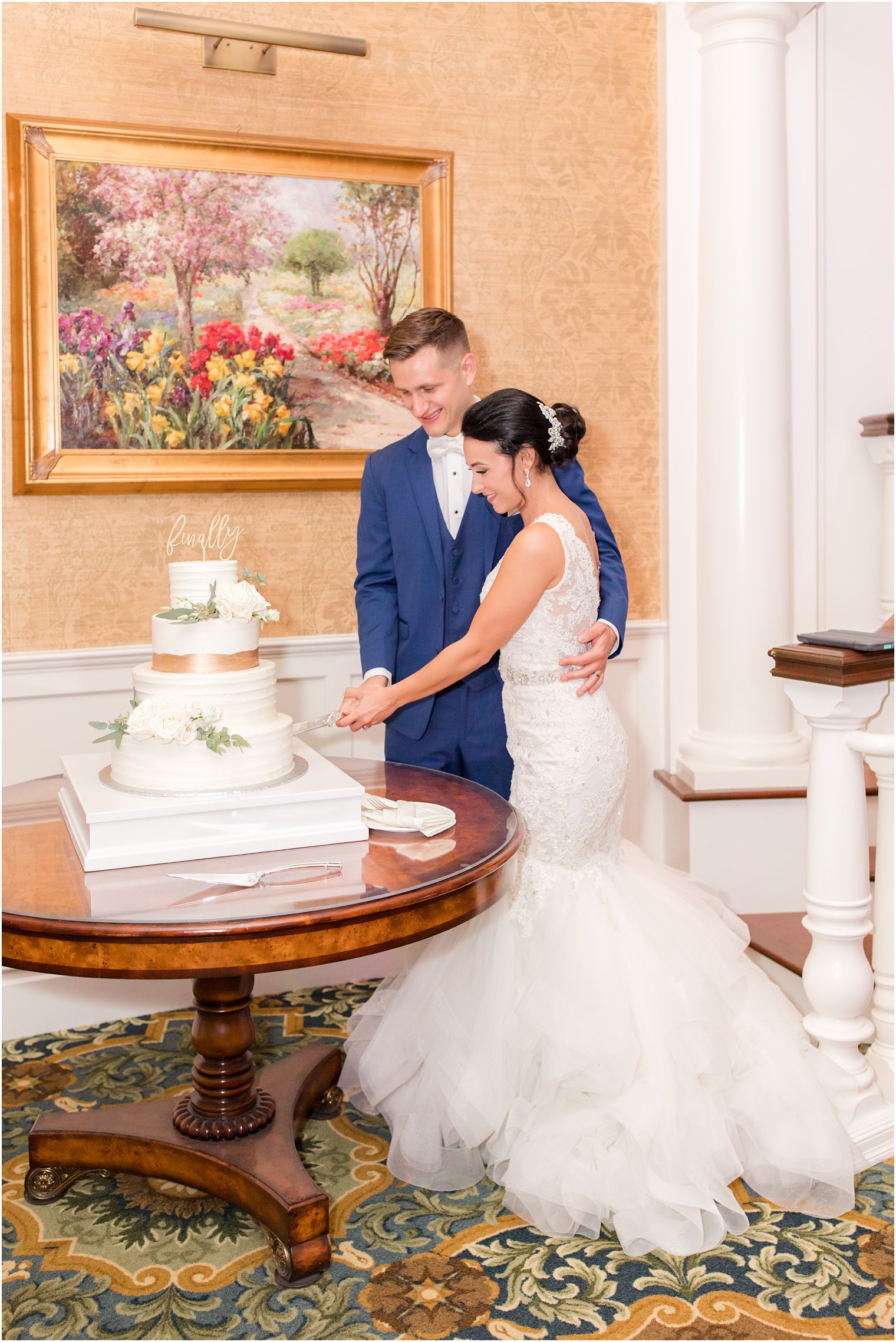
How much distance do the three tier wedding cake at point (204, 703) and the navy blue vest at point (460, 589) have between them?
0.97m

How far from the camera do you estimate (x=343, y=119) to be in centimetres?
402

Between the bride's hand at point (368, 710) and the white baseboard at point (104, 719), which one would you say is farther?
the white baseboard at point (104, 719)

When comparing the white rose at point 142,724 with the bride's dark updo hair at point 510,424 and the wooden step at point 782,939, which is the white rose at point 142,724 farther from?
the wooden step at point 782,939

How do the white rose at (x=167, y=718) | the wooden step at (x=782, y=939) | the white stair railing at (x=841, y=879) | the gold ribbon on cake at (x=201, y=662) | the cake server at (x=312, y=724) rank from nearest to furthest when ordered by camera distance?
the white rose at (x=167, y=718) < the gold ribbon on cake at (x=201, y=662) < the cake server at (x=312, y=724) < the white stair railing at (x=841, y=879) < the wooden step at (x=782, y=939)

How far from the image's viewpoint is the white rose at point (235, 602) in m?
2.50

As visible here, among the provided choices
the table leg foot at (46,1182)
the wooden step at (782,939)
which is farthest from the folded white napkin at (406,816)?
the wooden step at (782,939)

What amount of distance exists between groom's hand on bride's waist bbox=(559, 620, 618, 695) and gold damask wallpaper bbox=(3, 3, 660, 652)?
1.39m

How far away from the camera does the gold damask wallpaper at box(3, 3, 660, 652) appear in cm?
377

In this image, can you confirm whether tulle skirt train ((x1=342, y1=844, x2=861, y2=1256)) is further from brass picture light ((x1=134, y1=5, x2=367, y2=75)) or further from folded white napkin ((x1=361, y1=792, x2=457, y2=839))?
brass picture light ((x1=134, y1=5, x2=367, y2=75))

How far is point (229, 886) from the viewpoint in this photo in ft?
7.22

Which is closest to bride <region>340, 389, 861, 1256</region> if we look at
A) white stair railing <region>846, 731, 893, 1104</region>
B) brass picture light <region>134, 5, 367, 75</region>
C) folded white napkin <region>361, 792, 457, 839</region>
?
white stair railing <region>846, 731, 893, 1104</region>

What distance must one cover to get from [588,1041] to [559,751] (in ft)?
2.32

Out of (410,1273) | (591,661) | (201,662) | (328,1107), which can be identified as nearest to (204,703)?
(201,662)

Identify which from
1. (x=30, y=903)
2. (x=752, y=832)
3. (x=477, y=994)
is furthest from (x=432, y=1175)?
(x=752, y=832)
